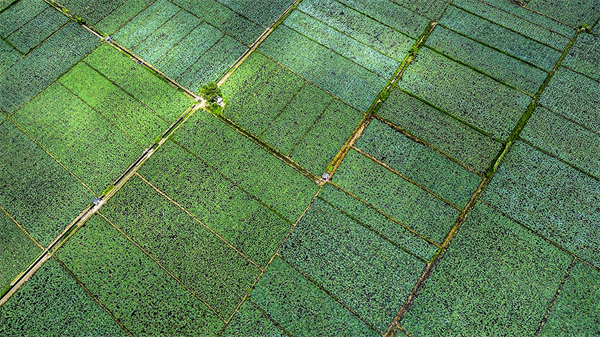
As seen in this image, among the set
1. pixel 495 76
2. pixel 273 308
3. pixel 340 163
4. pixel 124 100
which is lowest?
pixel 273 308

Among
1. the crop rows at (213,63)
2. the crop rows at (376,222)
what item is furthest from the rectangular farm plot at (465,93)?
the crop rows at (213,63)

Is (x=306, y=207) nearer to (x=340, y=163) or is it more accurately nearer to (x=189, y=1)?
(x=340, y=163)

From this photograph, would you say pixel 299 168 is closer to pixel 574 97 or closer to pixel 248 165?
pixel 248 165

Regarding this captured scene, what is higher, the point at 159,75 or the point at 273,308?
the point at 159,75

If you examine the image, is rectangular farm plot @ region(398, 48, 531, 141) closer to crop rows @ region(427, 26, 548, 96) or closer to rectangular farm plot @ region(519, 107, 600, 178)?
crop rows @ region(427, 26, 548, 96)

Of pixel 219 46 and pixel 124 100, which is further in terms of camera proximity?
pixel 219 46

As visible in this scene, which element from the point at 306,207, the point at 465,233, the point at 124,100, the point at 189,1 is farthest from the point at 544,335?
the point at 189,1

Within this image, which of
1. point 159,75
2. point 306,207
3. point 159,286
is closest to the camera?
point 159,286

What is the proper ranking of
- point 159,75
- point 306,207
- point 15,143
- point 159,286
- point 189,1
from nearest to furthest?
point 159,286 → point 306,207 → point 15,143 → point 159,75 → point 189,1
